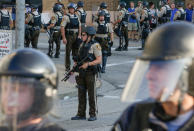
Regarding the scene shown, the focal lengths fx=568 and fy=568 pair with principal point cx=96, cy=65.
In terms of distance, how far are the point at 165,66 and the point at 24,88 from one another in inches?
31.3

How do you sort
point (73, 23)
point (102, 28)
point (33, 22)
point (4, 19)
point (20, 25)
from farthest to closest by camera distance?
point (4, 19) < point (33, 22) < point (73, 23) < point (102, 28) < point (20, 25)

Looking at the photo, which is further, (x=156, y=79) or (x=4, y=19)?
(x=4, y=19)

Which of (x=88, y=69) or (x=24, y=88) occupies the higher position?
(x=24, y=88)

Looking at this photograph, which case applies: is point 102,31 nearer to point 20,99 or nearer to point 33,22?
point 33,22

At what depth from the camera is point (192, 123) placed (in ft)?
10.0

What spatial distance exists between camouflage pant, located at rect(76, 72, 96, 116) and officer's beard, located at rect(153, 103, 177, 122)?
706 cm

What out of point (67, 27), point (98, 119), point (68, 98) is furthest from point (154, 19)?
point (98, 119)

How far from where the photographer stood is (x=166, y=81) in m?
3.07

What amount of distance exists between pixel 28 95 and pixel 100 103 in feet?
29.6

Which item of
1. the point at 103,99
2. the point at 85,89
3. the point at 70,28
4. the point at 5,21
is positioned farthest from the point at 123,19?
the point at 85,89

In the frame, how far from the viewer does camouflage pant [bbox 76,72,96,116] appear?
10.3m

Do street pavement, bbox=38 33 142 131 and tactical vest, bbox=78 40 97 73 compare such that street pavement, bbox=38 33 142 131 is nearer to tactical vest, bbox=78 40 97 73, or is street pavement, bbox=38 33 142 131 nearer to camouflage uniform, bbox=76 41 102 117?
camouflage uniform, bbox=76 41 102 117

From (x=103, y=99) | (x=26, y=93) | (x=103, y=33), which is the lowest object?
(x=103, y=99)

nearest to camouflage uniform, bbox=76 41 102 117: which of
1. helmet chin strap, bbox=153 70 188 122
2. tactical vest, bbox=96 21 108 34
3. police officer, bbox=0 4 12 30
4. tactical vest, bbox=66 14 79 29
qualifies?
tactical vest, bbox=96 21 108 34
